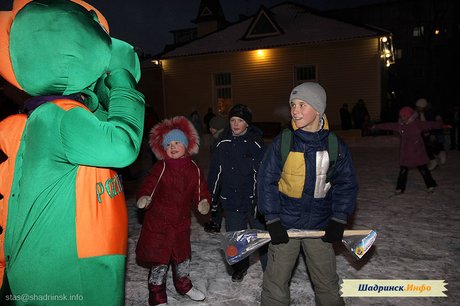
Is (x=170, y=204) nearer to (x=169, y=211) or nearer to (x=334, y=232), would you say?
(x=169, y=211)

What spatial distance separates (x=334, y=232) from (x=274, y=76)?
63.4 ft

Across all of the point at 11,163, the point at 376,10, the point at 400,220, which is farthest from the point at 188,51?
the point at 376,10

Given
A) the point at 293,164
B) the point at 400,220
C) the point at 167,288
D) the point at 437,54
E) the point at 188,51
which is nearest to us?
the point at 293,164

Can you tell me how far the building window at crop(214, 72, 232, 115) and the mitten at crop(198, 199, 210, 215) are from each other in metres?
19.7

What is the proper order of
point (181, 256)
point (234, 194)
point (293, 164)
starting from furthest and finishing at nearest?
point (234, 194) < point (181, 256) < point (293, 164)

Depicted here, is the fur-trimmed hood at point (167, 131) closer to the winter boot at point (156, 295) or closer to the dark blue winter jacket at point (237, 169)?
the dark blue winter jacket at point (237, 169)

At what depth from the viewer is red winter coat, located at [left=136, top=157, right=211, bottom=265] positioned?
337 centimetres

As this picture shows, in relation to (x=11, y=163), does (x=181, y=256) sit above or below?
below

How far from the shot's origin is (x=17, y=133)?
62.9 inches

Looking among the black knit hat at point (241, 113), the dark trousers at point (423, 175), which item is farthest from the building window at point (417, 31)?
the black knit hat at point (241, 113)

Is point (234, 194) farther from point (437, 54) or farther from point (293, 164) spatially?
point (437, 54)

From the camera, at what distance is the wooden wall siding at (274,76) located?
63.1ft

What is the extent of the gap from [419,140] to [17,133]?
7.48m

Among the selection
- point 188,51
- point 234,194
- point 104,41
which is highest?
point 188,51
